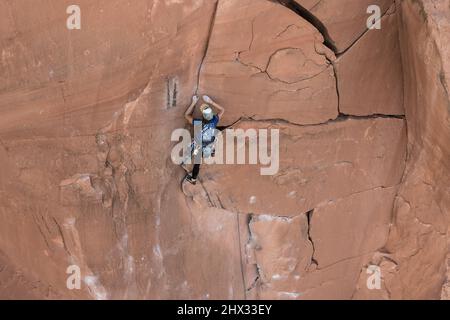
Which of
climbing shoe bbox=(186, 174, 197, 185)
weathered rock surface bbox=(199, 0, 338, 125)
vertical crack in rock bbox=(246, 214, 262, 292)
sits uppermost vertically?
weathered rock surface bbox=(199, 0, 338, 125)

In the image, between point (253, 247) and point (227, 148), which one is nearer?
point (227, 148)

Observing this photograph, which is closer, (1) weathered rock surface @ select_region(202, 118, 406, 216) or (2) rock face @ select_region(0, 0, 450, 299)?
(2) rock face @ select_region(0, 0, 450, 299)

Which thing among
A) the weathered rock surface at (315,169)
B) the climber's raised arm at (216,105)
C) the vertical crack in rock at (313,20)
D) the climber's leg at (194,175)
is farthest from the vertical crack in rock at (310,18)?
the climber's leg at (194,175)

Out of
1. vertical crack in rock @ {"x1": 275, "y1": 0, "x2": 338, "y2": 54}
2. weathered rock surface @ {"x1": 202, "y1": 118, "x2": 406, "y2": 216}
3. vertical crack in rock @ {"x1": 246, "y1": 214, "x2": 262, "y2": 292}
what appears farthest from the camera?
vertical crack in rock @ {"x1": 246, "y1": 214, "x2": 262, "y2": 292}

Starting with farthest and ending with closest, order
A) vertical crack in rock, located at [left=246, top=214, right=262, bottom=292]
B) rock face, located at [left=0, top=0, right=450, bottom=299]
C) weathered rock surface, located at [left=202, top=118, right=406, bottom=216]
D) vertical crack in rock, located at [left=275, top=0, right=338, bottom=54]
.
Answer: vertical crack in rock, located at [left=246, top=214, right=262, bottom=292], weathered rock surface, located at [left=202, top=118, right=406, bottom=216], vertical crack in rock, located at [left=275, top=0, right=338, bottom=54], rock face, located at [left=0, top=0, right=450, bottom=299]

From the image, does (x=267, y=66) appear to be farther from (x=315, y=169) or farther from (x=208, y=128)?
(x=315, y=169)

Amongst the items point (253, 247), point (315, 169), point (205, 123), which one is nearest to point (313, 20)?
point (205, 123)

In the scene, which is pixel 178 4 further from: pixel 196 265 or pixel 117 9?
pixel 196 265

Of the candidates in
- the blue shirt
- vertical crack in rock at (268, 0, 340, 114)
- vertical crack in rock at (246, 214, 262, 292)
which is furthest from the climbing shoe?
vertical crack in rock at (268, 0, 340, 114)

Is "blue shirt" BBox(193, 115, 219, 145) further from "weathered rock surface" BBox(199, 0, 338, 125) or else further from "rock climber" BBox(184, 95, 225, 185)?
"weathered rock surface" BBox(199, 0, 338, 125)
